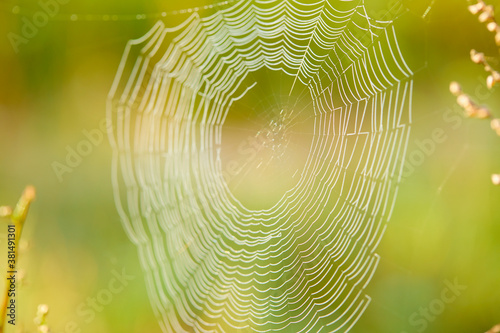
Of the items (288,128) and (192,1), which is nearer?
(288,128)

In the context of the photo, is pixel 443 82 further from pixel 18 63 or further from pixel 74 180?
pixel 18 63

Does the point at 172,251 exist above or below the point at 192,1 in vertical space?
below

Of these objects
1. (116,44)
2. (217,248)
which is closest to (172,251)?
(217,248)

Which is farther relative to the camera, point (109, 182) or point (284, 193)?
point (109, 182)

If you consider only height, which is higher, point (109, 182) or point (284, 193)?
point (109, 182)
